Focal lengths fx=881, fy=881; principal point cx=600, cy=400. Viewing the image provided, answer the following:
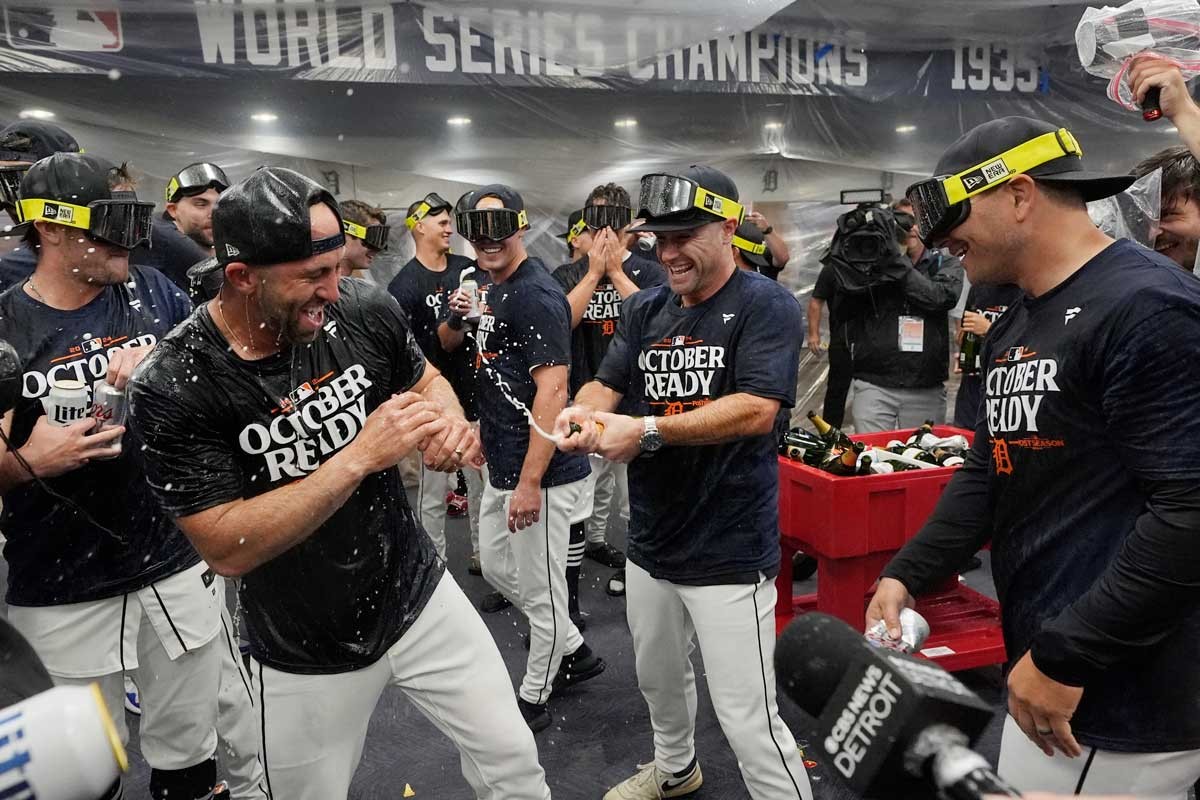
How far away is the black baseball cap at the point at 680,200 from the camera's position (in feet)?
9.37

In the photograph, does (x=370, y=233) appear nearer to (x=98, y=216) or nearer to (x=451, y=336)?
(x=451, y=336)

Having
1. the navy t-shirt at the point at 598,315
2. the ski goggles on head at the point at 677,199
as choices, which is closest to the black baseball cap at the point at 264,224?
the ski goggles on head at the point at 677,199

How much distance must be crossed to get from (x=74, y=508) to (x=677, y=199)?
2150 millimetres

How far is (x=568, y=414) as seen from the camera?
280 centimetres

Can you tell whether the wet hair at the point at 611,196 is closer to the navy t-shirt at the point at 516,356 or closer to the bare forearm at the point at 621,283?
the bare forearm at the point at 621,283

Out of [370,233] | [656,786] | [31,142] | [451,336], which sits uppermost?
[31,142]

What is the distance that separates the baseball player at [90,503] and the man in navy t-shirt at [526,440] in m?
1.38

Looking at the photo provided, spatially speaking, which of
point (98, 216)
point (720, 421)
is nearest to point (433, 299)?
point (98, 216)

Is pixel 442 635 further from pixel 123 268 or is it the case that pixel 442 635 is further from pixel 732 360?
pixel 123 268

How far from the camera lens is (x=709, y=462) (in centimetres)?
285

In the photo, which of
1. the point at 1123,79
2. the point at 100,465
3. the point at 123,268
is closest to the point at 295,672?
the point at 100,465

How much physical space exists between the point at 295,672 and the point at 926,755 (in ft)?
5.71

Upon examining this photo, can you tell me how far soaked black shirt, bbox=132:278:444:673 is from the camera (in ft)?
6.99

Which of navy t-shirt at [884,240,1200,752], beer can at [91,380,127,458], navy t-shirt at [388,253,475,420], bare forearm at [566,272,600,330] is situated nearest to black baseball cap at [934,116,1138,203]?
navy t-shirt at [884,240,1200,752]
